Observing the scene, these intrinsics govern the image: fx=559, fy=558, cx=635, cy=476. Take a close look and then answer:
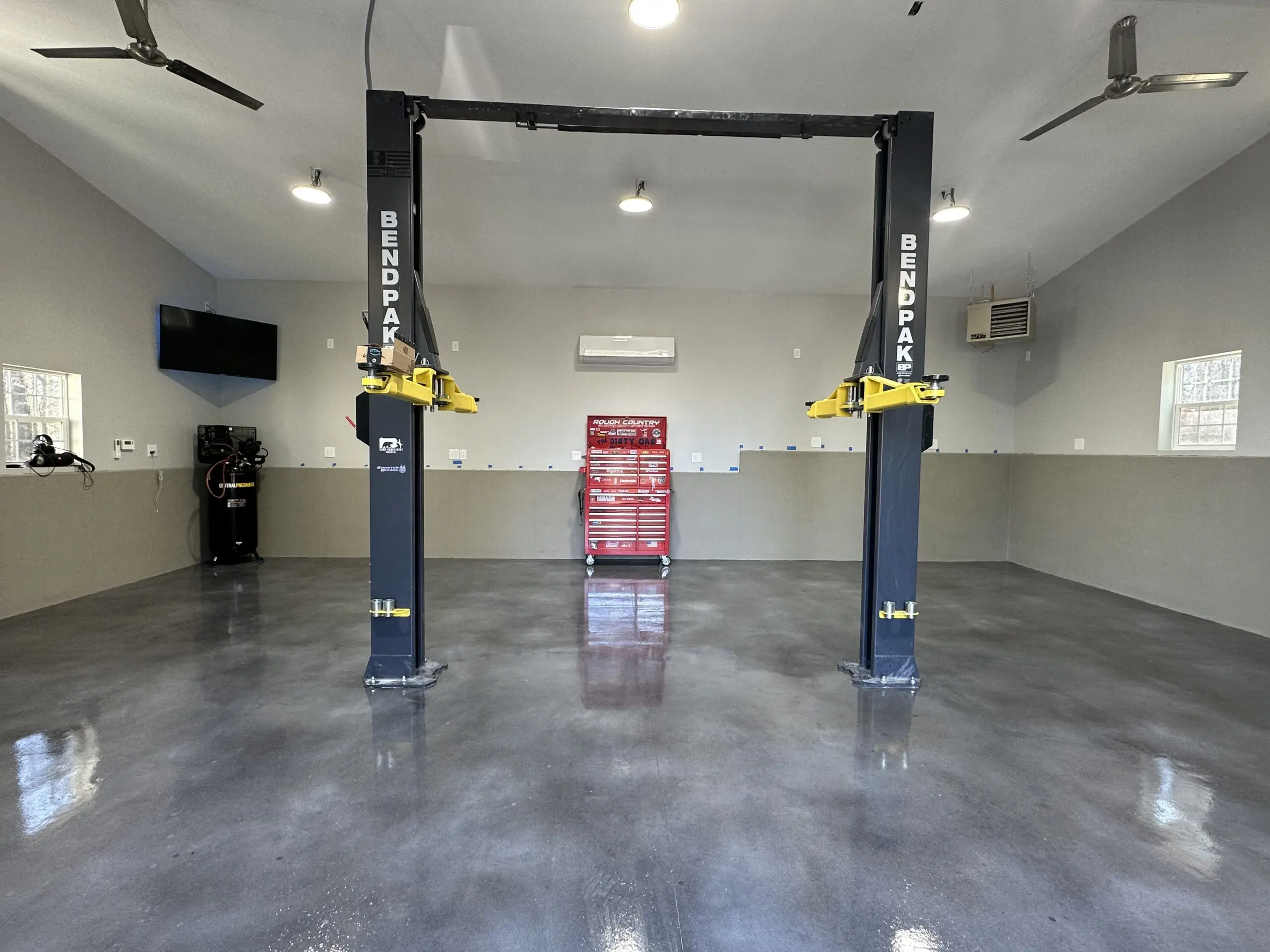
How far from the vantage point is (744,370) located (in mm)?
6121

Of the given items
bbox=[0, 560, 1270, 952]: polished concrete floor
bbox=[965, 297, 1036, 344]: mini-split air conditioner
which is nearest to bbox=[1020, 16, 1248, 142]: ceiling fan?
bbox=[965, 297, 1036, 344]: mini-split air conditioner

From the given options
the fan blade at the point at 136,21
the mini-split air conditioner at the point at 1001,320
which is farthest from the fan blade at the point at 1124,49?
the fan blade at the point at 136,21

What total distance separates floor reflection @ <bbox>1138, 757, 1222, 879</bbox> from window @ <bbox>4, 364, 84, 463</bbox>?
6437 mm

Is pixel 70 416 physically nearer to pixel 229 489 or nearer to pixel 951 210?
pixel 229 489

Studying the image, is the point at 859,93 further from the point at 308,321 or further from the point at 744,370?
the point at 308,321

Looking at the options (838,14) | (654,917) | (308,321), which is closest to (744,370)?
(838,14)

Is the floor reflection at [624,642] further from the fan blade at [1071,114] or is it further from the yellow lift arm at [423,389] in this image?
the fan blade at [1071,114]

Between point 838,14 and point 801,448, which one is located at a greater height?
point 838,14

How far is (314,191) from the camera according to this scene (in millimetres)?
4238

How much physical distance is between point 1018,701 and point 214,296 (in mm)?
7601

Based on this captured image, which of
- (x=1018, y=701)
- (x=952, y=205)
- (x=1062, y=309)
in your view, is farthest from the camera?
(x=1062, y=309)

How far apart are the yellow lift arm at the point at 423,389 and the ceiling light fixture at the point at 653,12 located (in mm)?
1994

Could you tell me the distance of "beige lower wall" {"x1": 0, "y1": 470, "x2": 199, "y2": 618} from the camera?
389cm

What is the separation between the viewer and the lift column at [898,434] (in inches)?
113
